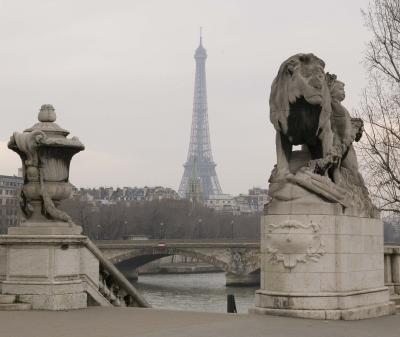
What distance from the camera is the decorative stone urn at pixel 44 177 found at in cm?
1282

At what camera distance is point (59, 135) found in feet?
43.8

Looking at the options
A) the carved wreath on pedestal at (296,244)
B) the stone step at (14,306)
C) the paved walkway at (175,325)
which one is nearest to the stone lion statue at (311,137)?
the carved wreath on pedestal at (296,244)

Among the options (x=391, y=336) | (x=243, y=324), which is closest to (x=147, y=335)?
(x=243, y=324)

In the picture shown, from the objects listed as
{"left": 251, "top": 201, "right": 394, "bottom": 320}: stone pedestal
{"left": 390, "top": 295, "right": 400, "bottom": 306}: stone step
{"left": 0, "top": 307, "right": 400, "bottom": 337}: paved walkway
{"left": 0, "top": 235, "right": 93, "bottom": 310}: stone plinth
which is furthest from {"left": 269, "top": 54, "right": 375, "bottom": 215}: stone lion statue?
{"left": 0, "top": 235, "right": 93, "bottom": 310}: stone plinth

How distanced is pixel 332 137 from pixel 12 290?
5545 mm

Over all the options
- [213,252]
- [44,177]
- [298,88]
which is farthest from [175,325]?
[213,252]

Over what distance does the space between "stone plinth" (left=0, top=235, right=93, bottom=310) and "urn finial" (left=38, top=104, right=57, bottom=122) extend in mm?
2152

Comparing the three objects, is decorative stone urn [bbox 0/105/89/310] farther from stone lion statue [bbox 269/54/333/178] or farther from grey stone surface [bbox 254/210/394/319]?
stone lion statue [bbox 269/54/333/178]

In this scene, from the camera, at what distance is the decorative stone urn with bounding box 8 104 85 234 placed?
12.8 metres

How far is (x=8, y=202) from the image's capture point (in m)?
131

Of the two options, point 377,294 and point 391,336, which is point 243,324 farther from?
point 377,294

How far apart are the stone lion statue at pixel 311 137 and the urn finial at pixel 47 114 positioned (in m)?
4.18

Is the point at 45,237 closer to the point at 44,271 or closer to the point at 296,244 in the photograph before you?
the point at 44,271

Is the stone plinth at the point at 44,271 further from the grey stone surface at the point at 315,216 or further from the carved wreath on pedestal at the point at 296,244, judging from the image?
the carved wreath on pedestal at the point at 296,244
